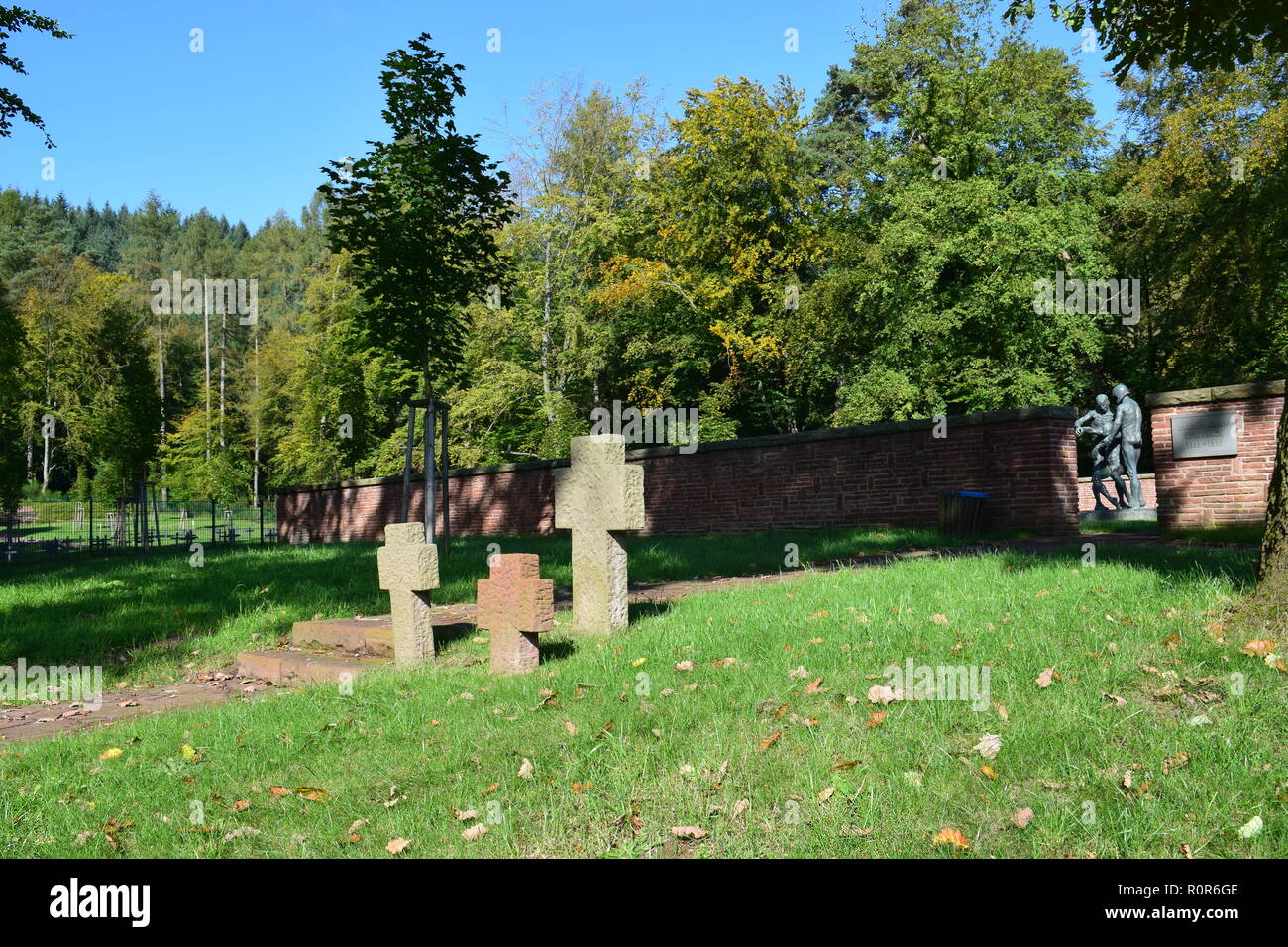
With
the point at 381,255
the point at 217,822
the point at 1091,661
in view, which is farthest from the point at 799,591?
the point at 381,255

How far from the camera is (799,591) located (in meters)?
8.59

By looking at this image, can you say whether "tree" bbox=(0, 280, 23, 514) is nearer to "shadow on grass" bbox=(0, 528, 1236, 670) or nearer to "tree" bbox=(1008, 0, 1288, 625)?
"shadow on grass" bbox=(0, 528, 1236, 670)

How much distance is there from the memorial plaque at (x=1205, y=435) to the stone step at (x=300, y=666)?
10.7 m

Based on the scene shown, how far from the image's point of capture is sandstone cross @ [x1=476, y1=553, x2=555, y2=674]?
21.7 feet

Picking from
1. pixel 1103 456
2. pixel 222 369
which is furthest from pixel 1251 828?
pixel 222 369

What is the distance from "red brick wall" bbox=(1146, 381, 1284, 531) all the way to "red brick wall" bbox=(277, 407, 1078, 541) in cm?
129

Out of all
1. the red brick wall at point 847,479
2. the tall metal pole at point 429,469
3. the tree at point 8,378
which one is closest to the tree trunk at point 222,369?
the tree at point 8,378

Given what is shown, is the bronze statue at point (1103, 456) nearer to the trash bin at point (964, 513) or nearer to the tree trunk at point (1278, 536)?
the trash bin at point (964, 513)

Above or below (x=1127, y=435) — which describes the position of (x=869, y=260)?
above

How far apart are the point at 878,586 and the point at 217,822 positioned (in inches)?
217

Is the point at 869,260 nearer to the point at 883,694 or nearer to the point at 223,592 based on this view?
the point at 223,592

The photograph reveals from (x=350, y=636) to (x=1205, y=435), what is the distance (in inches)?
434

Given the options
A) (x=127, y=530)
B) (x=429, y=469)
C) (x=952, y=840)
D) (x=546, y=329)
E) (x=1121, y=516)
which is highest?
(x=546, y=329)

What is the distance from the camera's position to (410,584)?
24.9 feet
